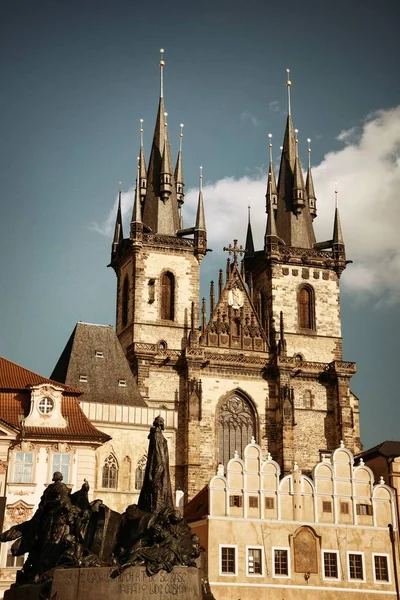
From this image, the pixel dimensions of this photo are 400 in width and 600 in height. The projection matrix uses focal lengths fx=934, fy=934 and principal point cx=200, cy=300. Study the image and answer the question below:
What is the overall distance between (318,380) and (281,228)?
11582 millimetres

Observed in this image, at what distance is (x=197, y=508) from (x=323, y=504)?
585 centimetres

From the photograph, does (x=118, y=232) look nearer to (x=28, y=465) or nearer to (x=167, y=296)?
(x=167, y=296)

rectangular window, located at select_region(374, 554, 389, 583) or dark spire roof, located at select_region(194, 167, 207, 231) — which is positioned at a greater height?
dark spire roof, located at select_region(194, 167, 207, 231)

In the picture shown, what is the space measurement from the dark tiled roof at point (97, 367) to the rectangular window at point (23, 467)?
1038 centimetres

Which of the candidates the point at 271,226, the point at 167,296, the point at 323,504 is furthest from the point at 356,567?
the point at 271,226

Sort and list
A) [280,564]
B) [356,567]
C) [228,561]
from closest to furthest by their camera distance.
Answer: [228,561], [280,564], [356,567]

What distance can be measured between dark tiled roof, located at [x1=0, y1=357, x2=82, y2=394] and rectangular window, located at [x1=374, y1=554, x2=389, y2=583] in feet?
48.5

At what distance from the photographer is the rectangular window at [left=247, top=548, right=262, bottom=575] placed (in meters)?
38.3

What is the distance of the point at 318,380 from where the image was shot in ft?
189

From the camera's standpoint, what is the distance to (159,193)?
61.7 meters

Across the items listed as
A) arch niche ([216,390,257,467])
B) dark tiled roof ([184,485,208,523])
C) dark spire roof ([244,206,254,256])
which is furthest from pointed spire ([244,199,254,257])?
dark tiled roof ([184,485,208,523])

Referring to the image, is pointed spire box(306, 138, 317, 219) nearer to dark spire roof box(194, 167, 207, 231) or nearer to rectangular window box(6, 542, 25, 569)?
dark spire roof box(194, 167, 207, 231)

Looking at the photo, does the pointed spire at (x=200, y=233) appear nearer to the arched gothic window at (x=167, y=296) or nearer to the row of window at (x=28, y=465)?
the arched gothic window at (x=167, y=296)

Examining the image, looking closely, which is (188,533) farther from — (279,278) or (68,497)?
(279,278)
